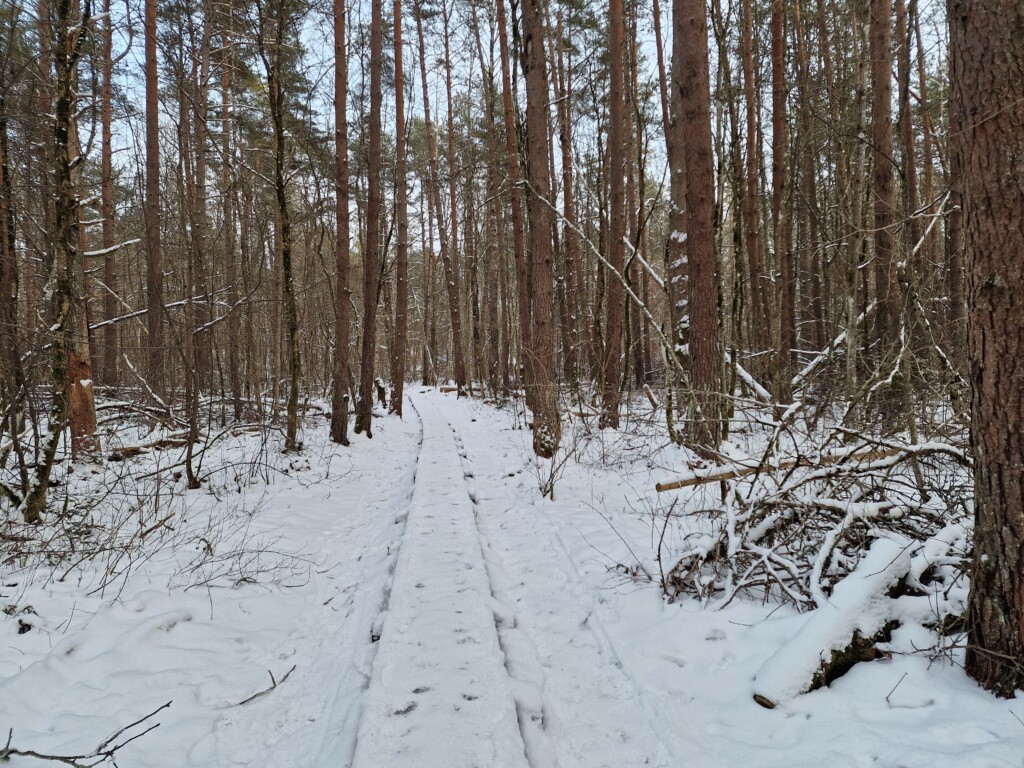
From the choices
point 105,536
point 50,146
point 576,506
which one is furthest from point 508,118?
point 105,536

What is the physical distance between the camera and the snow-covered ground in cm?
229

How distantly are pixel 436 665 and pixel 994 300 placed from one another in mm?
3136

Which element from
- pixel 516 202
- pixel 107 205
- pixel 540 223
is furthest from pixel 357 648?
pixel 107 205

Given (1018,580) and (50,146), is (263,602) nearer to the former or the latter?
(1018,580)

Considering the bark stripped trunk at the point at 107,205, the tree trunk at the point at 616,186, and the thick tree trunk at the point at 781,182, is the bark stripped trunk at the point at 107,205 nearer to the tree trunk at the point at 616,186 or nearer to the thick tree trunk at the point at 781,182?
the tree trunk at the point at 616,186

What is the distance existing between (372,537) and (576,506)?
7.58 feet

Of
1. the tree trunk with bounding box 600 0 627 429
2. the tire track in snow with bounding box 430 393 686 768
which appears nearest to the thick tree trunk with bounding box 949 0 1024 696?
the tire track in snow with bounding box 430 393 686 768

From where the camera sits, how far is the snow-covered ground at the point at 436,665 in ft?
7.50

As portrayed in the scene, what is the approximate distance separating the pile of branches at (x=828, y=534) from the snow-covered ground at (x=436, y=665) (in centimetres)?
24

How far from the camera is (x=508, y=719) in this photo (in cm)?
246

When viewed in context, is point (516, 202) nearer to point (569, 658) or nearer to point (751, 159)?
point (751, 159)

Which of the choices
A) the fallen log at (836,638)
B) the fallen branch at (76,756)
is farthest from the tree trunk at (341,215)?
the fallen log at (836,638)

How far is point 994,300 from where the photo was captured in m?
2.18

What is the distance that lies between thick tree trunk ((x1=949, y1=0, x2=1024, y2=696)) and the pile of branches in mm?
681
